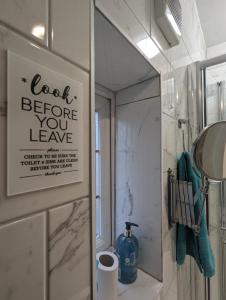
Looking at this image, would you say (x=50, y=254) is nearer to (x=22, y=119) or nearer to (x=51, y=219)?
(x=51, y=219)

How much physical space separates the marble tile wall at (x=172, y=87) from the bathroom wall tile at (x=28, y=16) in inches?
7.4

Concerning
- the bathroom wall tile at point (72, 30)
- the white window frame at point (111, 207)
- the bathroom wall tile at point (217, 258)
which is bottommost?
the bathroom wall tile at point (217, 258)

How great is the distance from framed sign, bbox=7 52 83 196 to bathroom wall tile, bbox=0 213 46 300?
0.17 feet

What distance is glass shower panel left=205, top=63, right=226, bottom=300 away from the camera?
1369 millimetres

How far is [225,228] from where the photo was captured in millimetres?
1359

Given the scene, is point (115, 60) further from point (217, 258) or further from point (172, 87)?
point (217, 258)

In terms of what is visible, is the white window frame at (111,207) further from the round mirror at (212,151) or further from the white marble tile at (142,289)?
the round mirror at (212,151)

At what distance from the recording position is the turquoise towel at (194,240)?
0.86m

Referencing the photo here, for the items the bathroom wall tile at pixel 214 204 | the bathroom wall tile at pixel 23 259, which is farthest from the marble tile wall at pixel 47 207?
the bathroom wall tile at pixel 214 204

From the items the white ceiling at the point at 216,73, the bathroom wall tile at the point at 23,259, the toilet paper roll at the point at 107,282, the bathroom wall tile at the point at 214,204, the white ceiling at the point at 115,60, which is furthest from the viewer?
the white ceiling at the point at 216,73

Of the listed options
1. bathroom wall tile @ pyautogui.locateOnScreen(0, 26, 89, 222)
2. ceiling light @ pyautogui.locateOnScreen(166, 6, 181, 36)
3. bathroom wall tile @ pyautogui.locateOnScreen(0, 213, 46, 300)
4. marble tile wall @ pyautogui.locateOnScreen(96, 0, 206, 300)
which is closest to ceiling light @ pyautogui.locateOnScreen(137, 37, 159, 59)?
marble tile wall @ pyautogui.locateOnScreen(96, 0, 206, 300)

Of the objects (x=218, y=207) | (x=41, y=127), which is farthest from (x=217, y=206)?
(x=41, y=127)

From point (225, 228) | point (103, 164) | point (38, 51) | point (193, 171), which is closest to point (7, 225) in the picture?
point (38, 51)

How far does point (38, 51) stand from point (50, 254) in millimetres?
326
